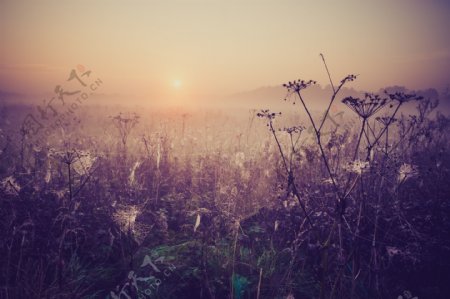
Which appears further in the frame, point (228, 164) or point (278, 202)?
point (228, 164)

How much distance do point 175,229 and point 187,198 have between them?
0.85 metres

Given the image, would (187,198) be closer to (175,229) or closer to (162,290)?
(175,229)

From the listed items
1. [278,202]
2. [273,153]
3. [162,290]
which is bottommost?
[162,290]

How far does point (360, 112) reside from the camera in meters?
2.41

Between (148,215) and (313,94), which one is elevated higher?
(313,94)

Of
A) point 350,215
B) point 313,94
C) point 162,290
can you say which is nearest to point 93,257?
point 162,290

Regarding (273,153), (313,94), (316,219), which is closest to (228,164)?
(273,153)

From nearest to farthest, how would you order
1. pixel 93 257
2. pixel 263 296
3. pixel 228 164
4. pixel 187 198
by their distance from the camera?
pixel 263 296 < pixel 93 257 < pixel 187 198 < pixel 228 164

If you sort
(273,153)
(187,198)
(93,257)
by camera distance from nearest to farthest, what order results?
(93,257)
(187,198)
(273,153)

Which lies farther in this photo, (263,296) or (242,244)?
(242,244)

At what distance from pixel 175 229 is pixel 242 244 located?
3.16 ft

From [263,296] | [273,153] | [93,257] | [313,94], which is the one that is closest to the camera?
[263,296]

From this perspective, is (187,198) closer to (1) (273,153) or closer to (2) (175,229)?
(2) (175,229)

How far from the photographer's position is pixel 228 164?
19.3 ft
